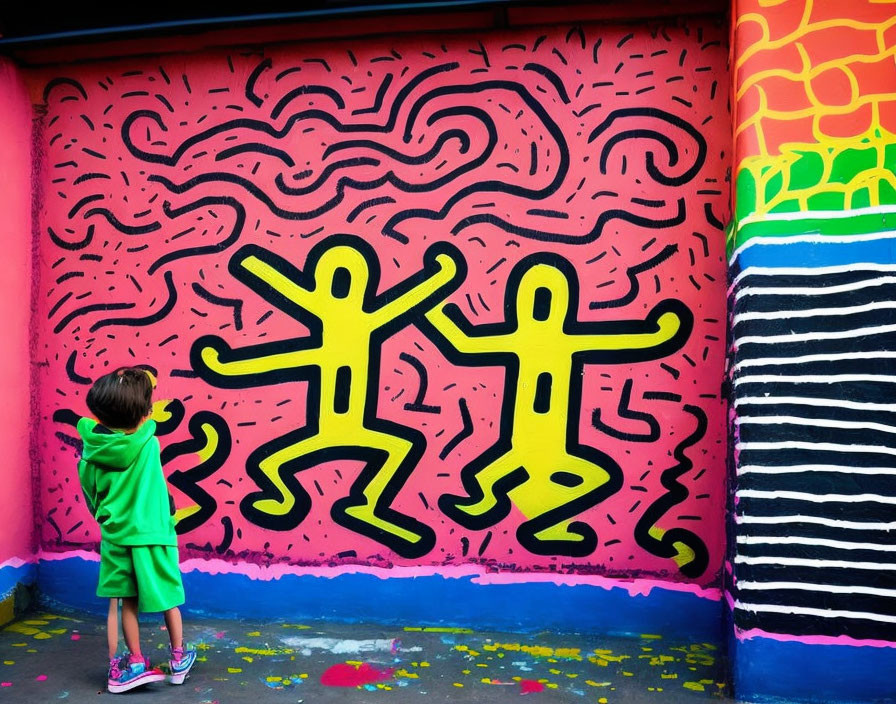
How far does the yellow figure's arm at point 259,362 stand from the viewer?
3.84 meters

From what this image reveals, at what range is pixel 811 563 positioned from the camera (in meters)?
3.02

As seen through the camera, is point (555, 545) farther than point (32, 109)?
No

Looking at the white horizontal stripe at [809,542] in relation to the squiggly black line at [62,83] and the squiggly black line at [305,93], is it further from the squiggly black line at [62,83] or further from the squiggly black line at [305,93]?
the squiggly black line at [62,83]

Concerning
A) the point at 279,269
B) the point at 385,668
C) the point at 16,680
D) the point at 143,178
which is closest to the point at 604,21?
the point at 279,269

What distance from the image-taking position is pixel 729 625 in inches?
129

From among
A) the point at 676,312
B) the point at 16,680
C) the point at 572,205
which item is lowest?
the point at 16,680

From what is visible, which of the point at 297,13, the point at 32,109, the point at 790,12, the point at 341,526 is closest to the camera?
the point at 790,12

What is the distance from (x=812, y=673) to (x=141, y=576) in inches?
102

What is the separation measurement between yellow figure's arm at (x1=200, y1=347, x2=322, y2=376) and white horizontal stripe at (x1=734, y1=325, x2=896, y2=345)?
6.52ft

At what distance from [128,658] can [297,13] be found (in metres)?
2.87

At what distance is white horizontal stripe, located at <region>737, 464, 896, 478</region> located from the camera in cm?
299

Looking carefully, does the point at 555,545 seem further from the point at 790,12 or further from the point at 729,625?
the point at 790,12

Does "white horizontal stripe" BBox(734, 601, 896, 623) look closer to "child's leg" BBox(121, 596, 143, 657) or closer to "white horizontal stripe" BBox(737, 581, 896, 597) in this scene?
"white horizontal stripe" BBox(737, 581, 896, 597)

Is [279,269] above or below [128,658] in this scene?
above
